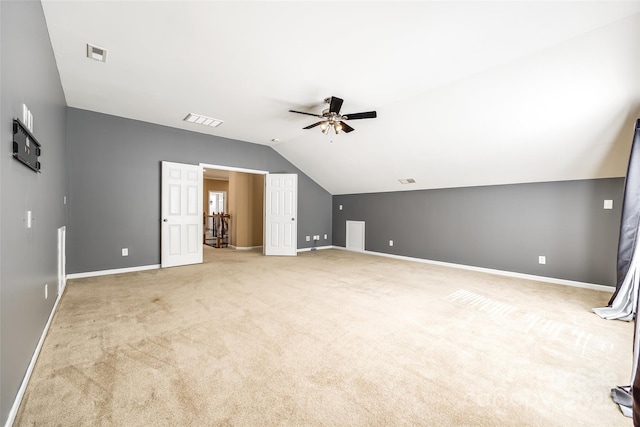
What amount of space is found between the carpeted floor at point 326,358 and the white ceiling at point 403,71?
2313 mm

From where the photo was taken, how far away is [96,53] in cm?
291

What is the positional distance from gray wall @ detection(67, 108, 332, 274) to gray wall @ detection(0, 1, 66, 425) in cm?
211

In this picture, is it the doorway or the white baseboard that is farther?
the doorway

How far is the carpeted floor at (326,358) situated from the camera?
5.11ft

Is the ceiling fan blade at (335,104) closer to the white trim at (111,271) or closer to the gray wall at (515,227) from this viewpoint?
the gray wall at (515,227)

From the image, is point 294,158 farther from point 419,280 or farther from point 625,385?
point 625,385

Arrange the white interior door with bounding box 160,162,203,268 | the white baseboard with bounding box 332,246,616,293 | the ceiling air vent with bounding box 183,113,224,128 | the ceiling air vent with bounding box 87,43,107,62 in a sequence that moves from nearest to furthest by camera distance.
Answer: the ceiling air vent with bounding box 87,43,107,62, the white baseboard with bounding box 332,246,616,293, the ceiling air vent with bounding box 183,113,224,128, the white interior door with bounding box 160,162,203,268

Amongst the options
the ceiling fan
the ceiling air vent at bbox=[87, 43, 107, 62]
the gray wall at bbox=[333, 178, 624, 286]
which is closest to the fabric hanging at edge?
the gray wall at bbox=[333, 178, 624, 286]

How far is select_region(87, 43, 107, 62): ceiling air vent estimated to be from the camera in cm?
282

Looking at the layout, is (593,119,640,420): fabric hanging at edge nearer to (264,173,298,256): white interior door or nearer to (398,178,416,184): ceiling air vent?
(398,178,416,184): ceiling air vent

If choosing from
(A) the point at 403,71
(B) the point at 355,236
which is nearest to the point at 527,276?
(B) the point at 355,236

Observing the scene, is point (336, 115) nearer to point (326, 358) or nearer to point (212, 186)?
point (326, 358)

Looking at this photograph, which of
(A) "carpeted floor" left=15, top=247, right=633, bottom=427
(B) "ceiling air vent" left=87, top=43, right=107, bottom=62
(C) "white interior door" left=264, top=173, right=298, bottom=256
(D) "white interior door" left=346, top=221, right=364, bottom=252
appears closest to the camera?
(A) "carpeted floor" left=15, top=247, right=633, bottom=427

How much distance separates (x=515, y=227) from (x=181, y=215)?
631 centimetres
